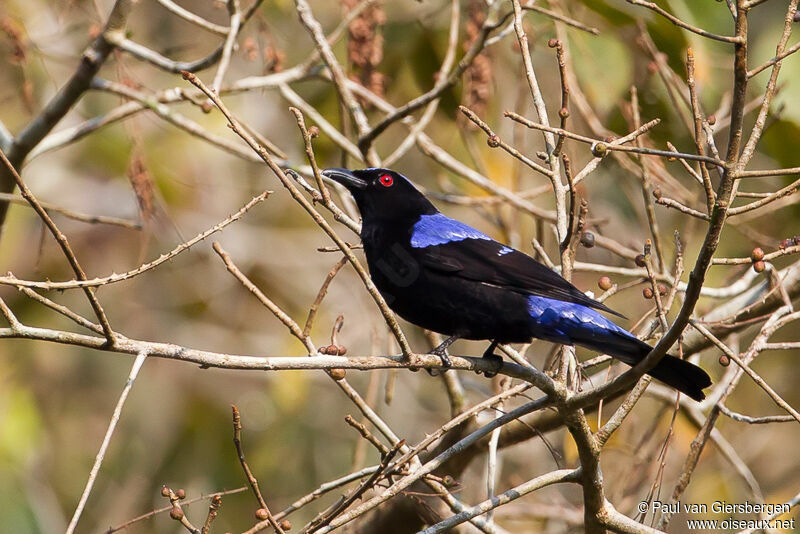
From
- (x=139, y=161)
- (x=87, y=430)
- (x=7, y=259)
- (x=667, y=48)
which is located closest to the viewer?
(x=139, y=161)

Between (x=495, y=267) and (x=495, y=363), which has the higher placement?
(x=495, y=267)

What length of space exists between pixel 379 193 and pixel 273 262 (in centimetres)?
485

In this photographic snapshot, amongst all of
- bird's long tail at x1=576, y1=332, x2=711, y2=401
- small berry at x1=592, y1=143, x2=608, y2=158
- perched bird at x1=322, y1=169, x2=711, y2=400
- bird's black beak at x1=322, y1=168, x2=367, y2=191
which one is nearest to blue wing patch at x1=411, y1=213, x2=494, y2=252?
perched bird at x1=322, y1=169, x2=711, y2=400

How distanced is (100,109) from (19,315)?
2235 millimetres

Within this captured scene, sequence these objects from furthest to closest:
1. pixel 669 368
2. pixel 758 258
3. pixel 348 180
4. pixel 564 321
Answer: pixel 348 180 < pixel 564 321 < pixel 669 368 < pixel 758 258

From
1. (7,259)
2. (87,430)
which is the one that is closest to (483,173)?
(7,259)

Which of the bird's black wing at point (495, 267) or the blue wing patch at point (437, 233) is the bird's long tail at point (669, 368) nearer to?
the bird's black wing at point (495, 267)

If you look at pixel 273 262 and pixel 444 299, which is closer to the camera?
pixel 444 299

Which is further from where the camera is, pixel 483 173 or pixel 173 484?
pixel 173 484

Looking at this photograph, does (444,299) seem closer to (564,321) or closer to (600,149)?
(564,321)

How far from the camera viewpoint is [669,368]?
3311 mm

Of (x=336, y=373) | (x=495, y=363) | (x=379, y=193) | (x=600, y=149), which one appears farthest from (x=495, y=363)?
(x=379, y=193)

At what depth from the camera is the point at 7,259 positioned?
6812 mm

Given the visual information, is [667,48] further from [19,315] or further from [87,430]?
[87,430]
